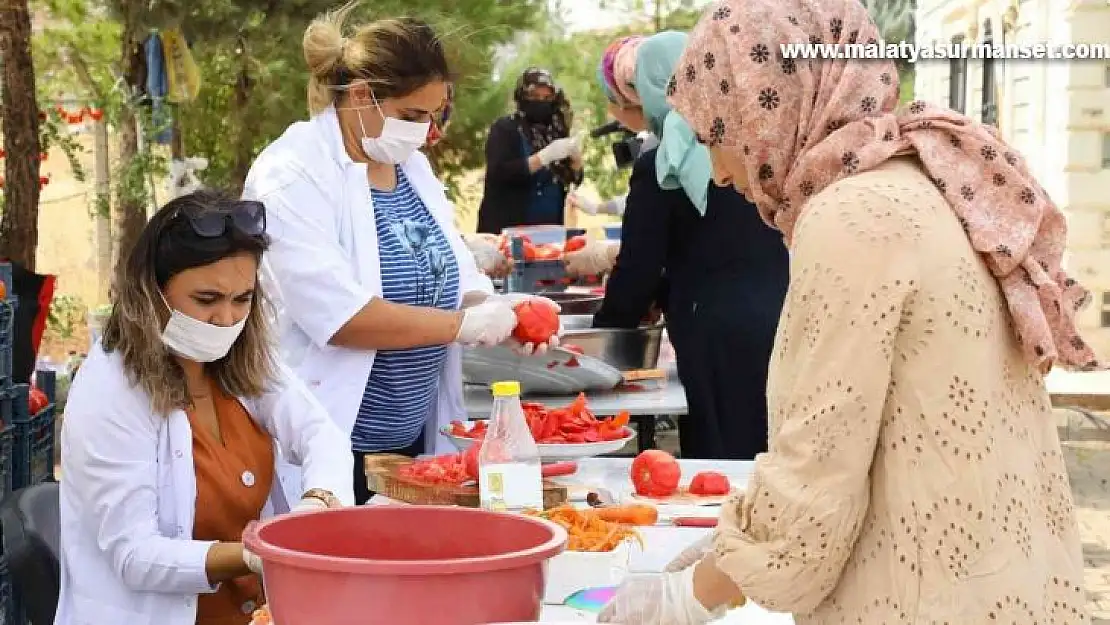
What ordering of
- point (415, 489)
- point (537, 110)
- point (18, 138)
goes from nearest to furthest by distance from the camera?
point (415, 489) → point (18, 138) → point (537, 110)

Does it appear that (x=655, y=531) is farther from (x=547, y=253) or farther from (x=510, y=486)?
(x=547, y=253)

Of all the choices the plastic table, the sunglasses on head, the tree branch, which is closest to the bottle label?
the sunglasses on head

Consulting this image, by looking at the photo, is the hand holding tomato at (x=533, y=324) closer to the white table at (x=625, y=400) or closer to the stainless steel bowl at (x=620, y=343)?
the white table at (x=625, y=400)

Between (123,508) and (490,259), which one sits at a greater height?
(490,259)

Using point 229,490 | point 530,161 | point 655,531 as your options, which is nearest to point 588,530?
point 655,531

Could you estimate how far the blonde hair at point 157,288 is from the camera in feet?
9.25

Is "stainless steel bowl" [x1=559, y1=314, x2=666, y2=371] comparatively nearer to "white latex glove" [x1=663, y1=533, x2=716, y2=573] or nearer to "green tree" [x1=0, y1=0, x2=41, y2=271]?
"white latex glove" [x1=663, y1=533, x2=716, y2=573]

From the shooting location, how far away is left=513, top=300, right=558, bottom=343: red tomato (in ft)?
13.3

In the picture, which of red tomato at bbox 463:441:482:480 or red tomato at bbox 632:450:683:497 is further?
red tomato at bbox 632:450:683:497

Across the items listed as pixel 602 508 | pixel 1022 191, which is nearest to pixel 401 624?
pixel 1022 191

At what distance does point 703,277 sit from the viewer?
14.6 ft

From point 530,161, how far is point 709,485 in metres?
5.74

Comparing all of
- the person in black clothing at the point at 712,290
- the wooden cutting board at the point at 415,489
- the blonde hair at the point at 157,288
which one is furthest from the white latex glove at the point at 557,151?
the blonde hair at the point at 157,288

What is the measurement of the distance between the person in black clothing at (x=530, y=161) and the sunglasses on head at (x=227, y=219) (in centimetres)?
602
